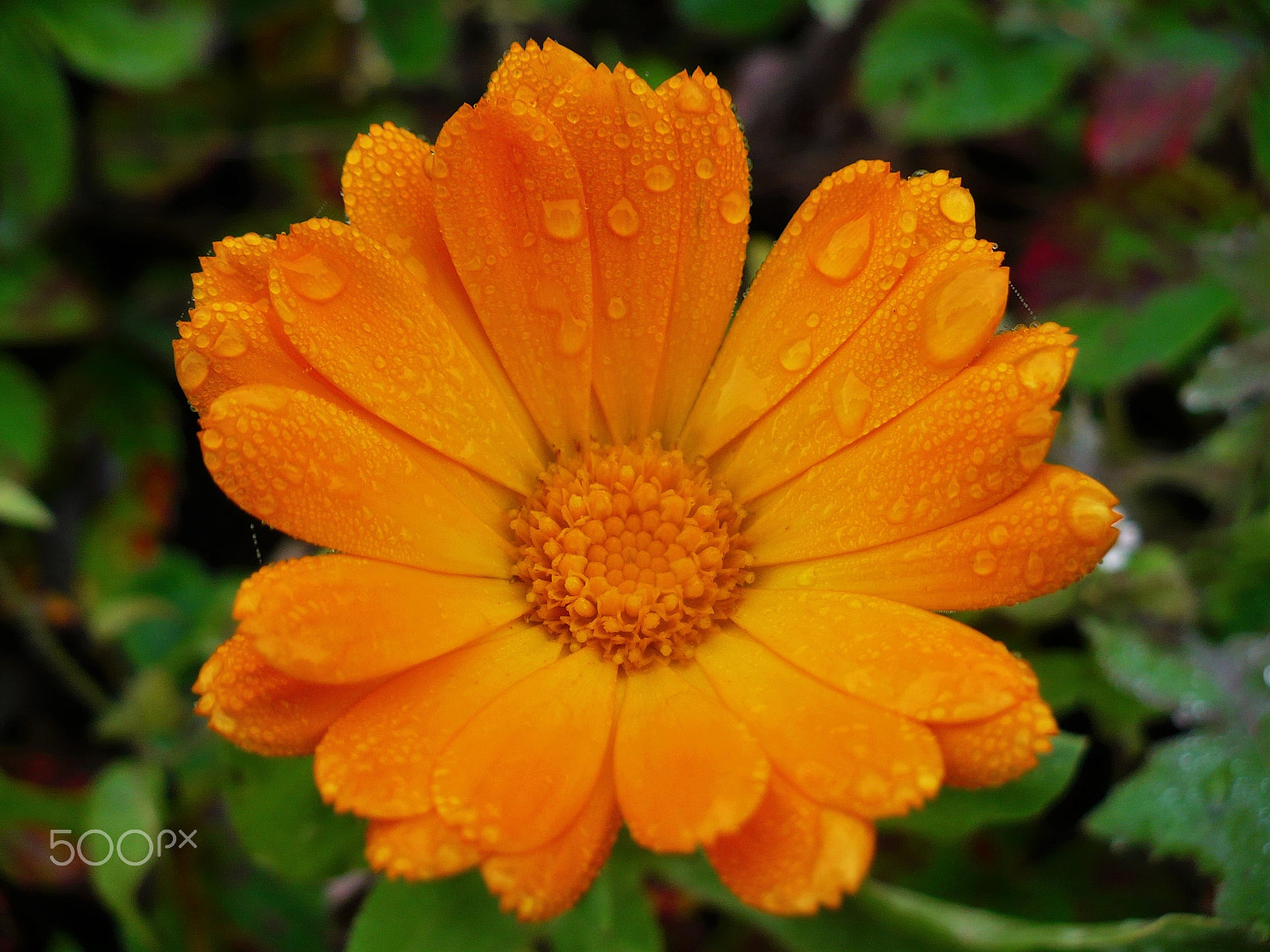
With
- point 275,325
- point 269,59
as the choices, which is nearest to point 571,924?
point 275,325

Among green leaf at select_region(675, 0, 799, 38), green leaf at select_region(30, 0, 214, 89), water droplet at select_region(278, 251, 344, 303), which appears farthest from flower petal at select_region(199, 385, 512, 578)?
green leaf at select_region(675, 0, 799, 38)

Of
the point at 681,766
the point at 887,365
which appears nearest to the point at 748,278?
the point at 887,365

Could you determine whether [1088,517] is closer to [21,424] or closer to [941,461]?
[941,461]

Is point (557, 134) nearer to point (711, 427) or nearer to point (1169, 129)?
point (711, 427)

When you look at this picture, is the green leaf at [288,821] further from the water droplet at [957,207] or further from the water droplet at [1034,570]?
the water droplet at [957,207]

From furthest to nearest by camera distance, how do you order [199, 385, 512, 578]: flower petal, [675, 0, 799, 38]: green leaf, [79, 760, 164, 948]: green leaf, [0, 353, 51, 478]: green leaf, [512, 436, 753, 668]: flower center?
[675, 0, 799, 38]: green leaf, [0, 353, 51, 478]: green leaf, [79, 760, 164, 948]: green leaf, [512, 436, 753, 668]: flower center, [199, 385, 512, 578]: flower petal

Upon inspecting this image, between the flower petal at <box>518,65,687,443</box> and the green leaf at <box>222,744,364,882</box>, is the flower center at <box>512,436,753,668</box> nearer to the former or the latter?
the flower petal at <box>518,65,687,443</box>

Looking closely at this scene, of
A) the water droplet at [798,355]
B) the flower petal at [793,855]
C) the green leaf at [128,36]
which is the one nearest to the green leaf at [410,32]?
the green leaf at [128,36]
